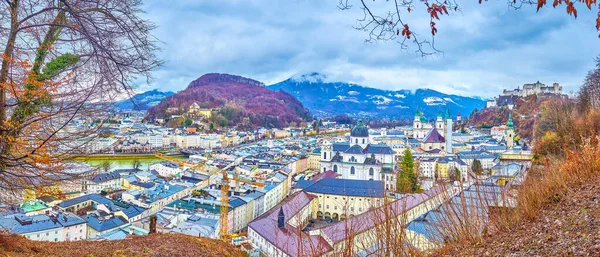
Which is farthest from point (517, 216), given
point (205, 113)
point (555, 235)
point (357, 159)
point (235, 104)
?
point (235, 104)

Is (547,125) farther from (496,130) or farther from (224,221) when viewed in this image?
(496,130)

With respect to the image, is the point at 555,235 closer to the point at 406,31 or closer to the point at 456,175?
the point at 456,175

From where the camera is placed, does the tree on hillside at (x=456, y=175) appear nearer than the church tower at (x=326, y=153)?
Yes

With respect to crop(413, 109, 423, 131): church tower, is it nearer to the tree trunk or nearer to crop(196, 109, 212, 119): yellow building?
crop(196, 109, 212, 119): yellow building

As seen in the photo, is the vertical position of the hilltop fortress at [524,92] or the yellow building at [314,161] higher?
the hilltop fortress at [524,92]

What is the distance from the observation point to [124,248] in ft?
13.1

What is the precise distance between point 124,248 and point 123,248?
0.04ft

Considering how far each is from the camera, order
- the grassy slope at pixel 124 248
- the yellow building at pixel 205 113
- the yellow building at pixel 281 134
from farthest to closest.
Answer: the yellow building at pixel 205 113, the yellow building at pixel 281 134, the grassy slope at pixel 124 248

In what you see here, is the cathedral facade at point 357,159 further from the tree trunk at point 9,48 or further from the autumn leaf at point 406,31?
the autumn leaf at point 406,31

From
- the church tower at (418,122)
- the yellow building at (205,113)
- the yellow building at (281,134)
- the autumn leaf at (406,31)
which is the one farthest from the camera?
the yellow building at (205,113)

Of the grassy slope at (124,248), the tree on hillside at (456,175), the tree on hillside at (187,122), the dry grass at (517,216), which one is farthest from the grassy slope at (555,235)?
the tree on hillside at (187,122)

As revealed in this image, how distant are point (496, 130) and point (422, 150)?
76.6 ft

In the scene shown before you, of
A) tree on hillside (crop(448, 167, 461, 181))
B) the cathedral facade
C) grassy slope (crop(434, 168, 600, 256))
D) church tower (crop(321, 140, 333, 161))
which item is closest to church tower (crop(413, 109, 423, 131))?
the cathedral facade

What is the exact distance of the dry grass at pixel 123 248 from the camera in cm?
350
